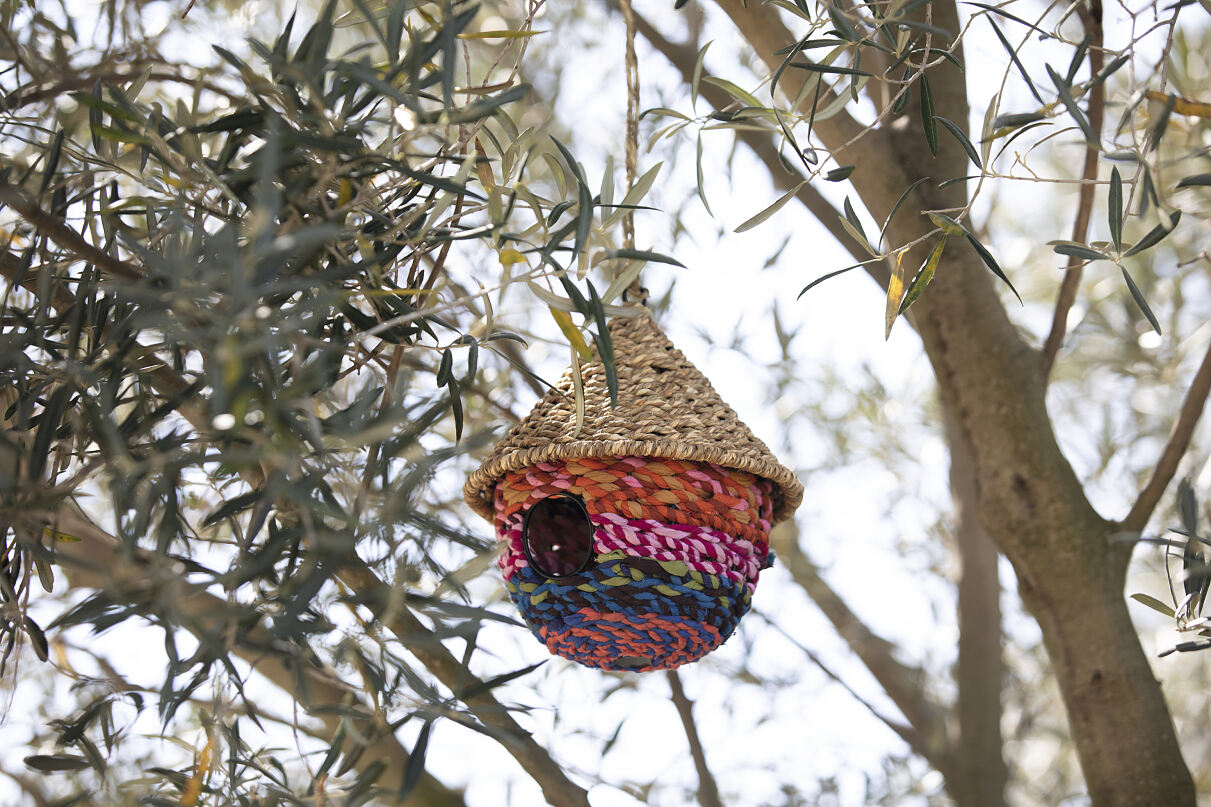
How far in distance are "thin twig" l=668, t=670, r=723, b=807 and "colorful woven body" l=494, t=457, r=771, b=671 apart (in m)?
0.73

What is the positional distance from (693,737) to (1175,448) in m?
0.84

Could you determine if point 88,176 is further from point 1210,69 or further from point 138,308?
point 1210,69

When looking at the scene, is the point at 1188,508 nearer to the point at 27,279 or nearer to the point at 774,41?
the point at 774,41

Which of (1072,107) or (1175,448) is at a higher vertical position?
(1175,448)

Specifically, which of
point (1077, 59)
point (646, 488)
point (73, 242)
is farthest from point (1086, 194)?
point (73, 242)

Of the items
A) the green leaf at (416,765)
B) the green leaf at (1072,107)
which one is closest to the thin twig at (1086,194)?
the green leaf at (1072,107)

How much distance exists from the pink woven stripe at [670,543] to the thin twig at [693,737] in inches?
30.2

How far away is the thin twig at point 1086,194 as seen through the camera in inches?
50.3

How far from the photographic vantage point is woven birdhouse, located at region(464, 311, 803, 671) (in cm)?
94

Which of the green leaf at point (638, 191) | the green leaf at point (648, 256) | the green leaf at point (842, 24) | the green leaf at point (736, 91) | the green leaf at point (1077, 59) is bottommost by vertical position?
the green leaf at point (648, 256)

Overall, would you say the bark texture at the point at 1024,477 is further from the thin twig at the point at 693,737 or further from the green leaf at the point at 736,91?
the thin twig at the point at 693,737

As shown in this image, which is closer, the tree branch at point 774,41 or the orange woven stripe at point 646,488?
the orange woven stripe at point 646,488

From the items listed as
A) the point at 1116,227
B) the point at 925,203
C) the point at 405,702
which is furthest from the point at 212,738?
the point at 925,203

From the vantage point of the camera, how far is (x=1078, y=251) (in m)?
0.88
